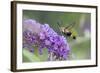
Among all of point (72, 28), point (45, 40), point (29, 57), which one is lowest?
point (29, 57)

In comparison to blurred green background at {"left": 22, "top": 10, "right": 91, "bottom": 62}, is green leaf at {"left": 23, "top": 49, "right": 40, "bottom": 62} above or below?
below

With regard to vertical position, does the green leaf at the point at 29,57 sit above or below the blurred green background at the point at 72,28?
below

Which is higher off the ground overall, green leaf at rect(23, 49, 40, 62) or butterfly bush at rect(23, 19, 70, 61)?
butterfly bush at rect(23, 19, 70, 61)

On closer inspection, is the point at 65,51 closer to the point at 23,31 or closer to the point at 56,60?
the point at 56,60

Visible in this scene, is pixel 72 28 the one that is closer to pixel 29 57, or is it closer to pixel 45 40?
pixel 45 40

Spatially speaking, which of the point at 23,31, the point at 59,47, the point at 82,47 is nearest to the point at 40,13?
the point at 23,31

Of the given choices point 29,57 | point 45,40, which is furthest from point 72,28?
point 29,57
